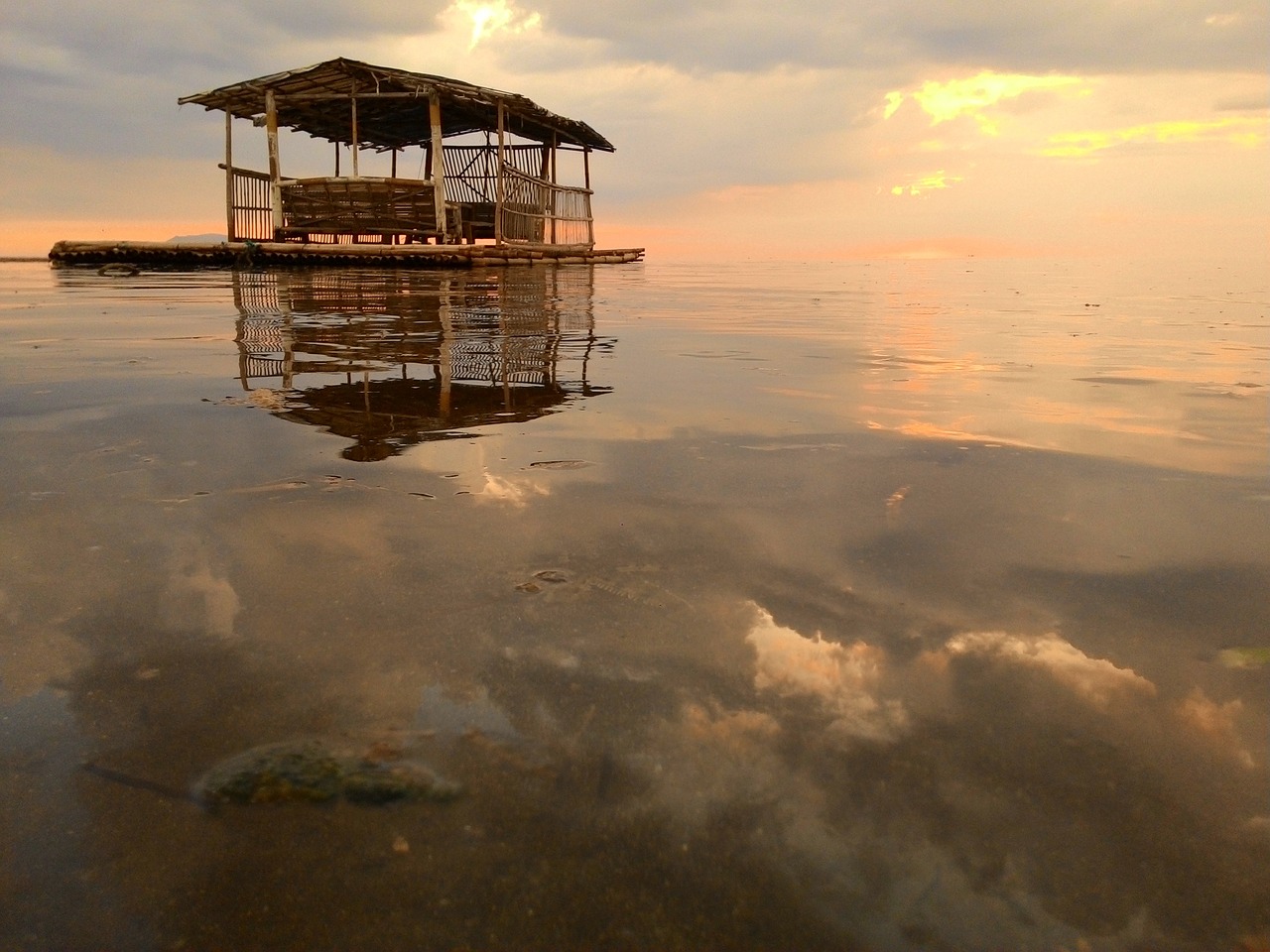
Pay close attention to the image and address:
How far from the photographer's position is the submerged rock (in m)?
0.94

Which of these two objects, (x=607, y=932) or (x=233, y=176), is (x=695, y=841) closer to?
(x=607, y=932)

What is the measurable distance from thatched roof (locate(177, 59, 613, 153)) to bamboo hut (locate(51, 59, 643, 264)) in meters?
0.03

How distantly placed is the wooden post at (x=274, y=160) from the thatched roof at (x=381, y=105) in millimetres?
254

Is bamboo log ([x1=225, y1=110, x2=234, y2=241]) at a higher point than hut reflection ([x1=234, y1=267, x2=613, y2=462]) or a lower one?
higher

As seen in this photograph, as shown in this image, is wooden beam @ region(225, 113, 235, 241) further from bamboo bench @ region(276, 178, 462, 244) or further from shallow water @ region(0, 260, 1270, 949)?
shallow water @ region(0, 260, 1270, 949)

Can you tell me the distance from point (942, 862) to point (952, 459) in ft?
5.99

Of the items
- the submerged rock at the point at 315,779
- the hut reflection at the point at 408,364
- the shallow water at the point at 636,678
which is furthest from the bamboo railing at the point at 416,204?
the submerged rock at the point at 315,779

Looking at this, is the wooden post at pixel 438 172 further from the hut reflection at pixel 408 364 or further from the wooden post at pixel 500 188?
the hut reflection at pixel 408 364

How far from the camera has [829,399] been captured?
3.52 metres

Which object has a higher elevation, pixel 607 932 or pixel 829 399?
pixel 829 399

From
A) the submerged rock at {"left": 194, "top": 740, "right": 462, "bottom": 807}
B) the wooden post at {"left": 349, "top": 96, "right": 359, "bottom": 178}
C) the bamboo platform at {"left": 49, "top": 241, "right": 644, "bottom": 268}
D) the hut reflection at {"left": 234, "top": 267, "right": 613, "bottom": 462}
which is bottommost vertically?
the submerged rock at {"left": 194, "top": 740, "right": 462, "bottom": 807}

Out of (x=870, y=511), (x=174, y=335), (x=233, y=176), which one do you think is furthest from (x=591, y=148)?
(x=870, y=511)

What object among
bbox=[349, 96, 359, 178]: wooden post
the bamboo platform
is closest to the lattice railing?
the bamboo platform

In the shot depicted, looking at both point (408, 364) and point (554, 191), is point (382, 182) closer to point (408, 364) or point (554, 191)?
point (554, 191)
